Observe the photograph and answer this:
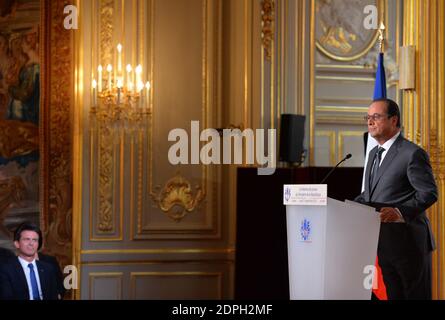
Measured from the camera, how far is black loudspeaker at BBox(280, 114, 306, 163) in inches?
293

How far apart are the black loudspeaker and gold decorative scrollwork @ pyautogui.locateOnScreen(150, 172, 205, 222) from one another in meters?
0.90

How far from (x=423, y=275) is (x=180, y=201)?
323 cm

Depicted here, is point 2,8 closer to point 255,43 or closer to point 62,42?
point 62,42

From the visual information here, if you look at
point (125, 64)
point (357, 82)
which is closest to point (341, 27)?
point (357, 82)

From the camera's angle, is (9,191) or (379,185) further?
(9,191)

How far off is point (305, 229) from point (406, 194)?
733 millimetres

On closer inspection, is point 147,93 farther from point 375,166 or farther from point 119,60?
point 375,166

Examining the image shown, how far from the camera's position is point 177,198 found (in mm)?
7773

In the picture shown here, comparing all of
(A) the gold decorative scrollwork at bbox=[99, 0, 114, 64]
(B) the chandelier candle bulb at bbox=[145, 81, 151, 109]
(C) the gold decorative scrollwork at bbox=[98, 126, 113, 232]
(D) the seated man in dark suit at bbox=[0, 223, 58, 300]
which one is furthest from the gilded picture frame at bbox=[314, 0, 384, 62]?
(D) the seated man in dark suit at bbox=[0, 223, 58, 300]

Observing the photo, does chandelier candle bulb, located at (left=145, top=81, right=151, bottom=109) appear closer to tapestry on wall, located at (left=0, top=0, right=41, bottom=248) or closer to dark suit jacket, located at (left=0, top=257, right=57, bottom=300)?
tapestry on wall, located at (left=0, top=0, right=41, bottom=248)

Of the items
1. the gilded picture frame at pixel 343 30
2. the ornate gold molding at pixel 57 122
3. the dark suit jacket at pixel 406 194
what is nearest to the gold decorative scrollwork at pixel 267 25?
the gilded picture frame at pixel 343 30

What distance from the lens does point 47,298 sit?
20.1ft

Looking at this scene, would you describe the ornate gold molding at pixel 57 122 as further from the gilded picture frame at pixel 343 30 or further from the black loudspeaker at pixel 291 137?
the gilded picture frame at pixel 343 30

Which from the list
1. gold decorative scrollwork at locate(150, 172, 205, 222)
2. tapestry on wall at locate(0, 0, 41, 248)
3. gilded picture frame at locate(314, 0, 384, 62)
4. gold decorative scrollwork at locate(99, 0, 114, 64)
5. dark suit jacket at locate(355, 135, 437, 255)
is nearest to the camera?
dark suit jacket at locate(355, 135, 437, 255)
